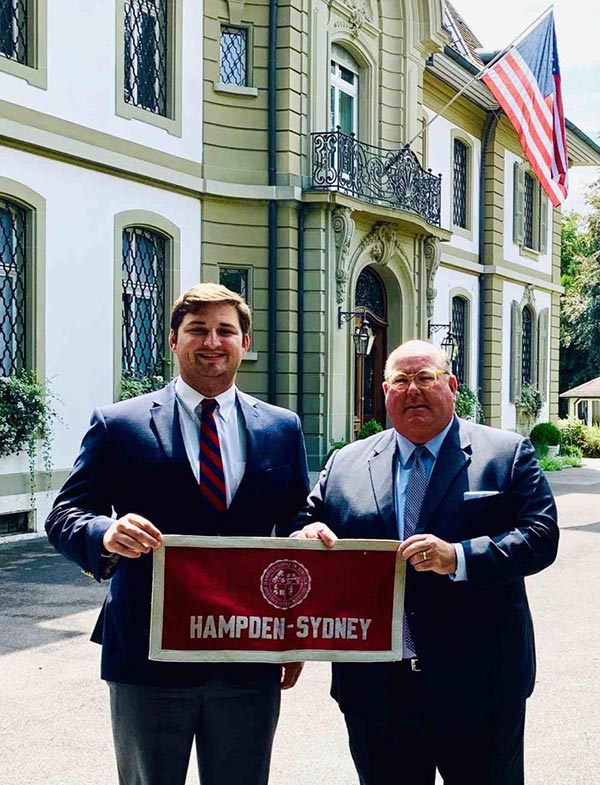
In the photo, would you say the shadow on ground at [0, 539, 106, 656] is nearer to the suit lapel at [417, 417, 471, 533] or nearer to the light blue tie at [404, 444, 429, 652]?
the light blue tie at [404, 444, 429, 652]

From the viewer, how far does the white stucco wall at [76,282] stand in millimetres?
13633

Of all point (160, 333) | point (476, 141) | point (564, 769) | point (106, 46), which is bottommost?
point (564, 769)

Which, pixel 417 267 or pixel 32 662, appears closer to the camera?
pixel 32 662

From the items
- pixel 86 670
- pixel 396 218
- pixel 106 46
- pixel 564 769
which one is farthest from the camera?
pixel 396 218

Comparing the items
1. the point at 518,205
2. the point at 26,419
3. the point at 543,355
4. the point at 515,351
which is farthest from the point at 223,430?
the point at 543,355

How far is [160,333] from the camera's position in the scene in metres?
16.0

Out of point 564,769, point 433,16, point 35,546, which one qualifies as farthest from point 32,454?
point 433,16

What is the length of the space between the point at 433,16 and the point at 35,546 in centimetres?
1403

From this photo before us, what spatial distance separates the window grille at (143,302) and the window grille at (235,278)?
164 centimetres

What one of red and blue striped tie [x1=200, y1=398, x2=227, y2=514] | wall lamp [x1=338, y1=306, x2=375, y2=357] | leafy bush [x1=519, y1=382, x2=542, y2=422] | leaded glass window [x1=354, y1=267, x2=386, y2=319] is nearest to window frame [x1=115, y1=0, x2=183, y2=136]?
wall lamp [x1=338, y1=306, x2=375, y2=357]

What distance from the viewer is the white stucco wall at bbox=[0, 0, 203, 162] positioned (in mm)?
13547

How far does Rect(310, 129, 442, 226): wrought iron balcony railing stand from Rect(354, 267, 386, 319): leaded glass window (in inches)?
59.8

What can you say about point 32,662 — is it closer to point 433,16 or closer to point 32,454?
point 32,454

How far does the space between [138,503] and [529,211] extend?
1112 inches
